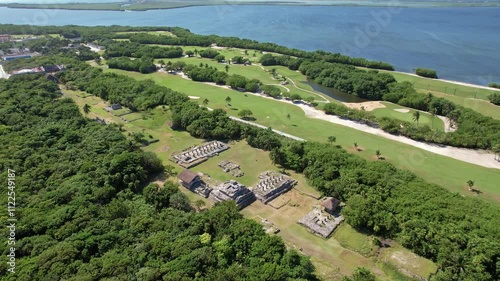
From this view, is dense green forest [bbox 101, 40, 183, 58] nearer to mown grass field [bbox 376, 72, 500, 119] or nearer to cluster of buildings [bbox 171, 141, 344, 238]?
mown grass field [bbox 376, 72, 500, 119]

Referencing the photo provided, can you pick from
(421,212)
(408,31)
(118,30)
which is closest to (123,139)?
(421,212)

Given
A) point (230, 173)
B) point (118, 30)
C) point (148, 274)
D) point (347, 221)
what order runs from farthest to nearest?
1. point (118, 30)
2. point (230, 173)
3. point (347, 221)
4. point (148, 274)

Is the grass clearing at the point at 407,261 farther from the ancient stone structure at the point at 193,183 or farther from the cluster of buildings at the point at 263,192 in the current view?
the ancient stone structure at the point at 193,183

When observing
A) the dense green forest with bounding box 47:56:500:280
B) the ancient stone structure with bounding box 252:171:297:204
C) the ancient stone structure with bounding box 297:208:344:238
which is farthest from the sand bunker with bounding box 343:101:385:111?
the ancient stone structure with bounding box 297:208:344:238

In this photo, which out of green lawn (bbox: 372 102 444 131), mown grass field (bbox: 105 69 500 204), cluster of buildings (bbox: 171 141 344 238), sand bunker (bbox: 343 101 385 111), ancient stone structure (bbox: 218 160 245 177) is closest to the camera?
cluster of buildings (bbox: 171 141 344 238)

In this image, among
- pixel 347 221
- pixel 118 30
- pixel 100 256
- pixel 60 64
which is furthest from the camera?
pixel 118 30

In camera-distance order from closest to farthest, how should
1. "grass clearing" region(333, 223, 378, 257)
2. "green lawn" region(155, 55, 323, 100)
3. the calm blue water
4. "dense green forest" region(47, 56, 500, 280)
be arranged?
"dense green forest" region(47, 56, 500, 280)
"grass clearing" region(333, 223, 378, 257)
"green lawn" region(155, 55, 323, 100)
the calm blue water

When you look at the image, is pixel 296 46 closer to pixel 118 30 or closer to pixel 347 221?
pixel 118 30
